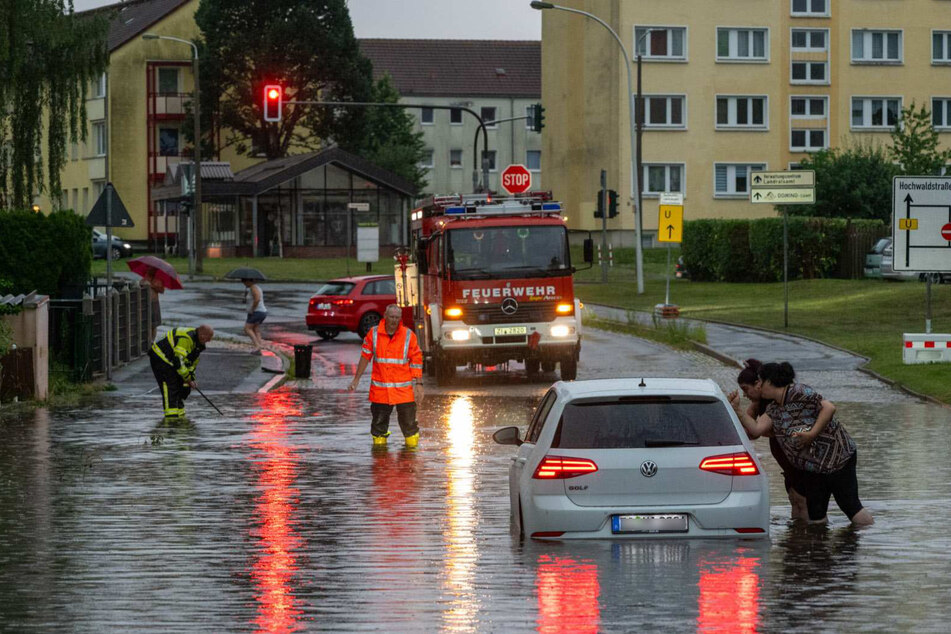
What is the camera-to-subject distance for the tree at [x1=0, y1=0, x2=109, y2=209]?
44625 mm

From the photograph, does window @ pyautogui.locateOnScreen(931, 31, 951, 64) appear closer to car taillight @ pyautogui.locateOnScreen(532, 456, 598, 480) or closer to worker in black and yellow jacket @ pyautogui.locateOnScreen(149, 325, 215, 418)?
worker in black and yellow jacket @ pyautogui.locateOnScreen(149, 325, 215, 418)

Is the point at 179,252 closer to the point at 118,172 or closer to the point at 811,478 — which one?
the point at 118,172

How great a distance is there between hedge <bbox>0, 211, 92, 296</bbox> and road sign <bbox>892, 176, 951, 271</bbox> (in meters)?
14.1

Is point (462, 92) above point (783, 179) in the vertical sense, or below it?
above

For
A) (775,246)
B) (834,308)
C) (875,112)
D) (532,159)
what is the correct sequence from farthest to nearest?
(532,159) → (875,112) → (775,246) → (834,308)

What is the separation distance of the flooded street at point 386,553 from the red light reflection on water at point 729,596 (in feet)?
0.08

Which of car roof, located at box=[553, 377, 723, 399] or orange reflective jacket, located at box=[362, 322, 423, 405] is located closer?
car roof, located at box=[553, 377, 723, 399]

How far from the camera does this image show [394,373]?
19719 mm

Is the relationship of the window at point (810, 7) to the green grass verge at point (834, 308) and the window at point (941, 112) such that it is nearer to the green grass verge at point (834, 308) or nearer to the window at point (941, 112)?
the window at point (941, 112)

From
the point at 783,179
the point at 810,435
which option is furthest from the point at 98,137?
the point at 810,435

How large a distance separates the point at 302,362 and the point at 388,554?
63.0 feet

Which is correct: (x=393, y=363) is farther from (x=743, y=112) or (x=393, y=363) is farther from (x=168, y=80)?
(x=168, y=80)

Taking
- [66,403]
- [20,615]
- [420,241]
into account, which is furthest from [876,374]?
[20,615]

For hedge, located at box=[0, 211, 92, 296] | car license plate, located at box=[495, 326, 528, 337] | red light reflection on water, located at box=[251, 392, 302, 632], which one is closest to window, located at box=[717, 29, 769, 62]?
car license plate, located at box=[495, 326, 528, 337]
